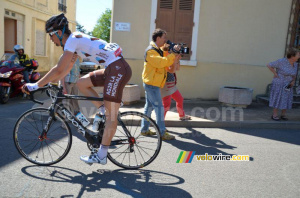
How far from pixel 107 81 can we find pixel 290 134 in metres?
4.38

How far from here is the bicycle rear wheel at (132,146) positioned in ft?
12.2

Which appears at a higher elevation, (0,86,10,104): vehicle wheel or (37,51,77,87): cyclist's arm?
(37,51,77,87): cyclist's arm

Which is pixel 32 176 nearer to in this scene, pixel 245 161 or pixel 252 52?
pixel 245 161

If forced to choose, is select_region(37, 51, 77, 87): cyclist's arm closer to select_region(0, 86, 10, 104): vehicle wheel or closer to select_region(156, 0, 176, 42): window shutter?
select_region(0, 86, 10, 104): vehicle wheel

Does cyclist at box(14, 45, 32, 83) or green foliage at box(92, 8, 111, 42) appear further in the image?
green foliage at box(92, 8, 111, 42)

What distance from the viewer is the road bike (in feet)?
11.9

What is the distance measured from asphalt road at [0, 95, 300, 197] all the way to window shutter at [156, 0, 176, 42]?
4.76 m

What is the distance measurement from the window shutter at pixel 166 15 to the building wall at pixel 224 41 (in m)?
0.28

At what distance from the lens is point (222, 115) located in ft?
23.0

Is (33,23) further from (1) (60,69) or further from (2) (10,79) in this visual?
(1) (60,69)

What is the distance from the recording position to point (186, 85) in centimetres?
891

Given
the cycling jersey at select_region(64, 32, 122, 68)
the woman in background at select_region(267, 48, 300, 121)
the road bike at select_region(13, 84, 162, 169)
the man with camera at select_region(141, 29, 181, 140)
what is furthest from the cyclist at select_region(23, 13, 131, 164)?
the woman in background at select_region(267, 48, 300, 121)

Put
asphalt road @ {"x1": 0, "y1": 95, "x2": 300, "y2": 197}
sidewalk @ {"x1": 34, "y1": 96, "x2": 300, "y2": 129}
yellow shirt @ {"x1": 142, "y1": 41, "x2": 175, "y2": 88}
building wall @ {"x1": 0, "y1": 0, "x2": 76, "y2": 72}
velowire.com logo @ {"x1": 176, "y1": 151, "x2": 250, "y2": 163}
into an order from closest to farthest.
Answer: asphalt road @ {"x1": 0, "y1": 95, "x2": 300, "y2": 197} → velowire.com logo @ {"x1": 176, "y1": 151, "x2": 250, "y2": 163} → yellow shirt @ {"x1": 142, "y1": 41, "x2": 175, "y2": 88} → sidewalk @ {"x1": 34, "y1": 96, "x2": 300, "y2": 129} → building wall @ {"x1": 0, "y1": 0, "x2": 76, "y2": 72}

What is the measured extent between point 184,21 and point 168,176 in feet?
20.3
